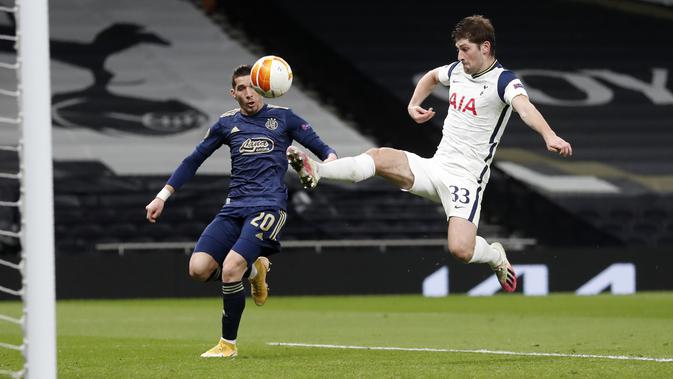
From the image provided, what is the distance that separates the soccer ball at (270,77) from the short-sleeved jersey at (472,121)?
118 centimetres

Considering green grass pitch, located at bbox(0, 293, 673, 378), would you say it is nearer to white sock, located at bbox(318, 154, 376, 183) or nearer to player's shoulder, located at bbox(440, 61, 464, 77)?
white sock, located at bbox(318, 154, 376, 183)

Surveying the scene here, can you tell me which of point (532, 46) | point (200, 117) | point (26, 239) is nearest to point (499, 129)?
point (26, 239)

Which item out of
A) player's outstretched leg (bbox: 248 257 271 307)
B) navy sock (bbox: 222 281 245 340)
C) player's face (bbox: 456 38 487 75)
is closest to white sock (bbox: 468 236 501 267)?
player's face (bbox: 456 38 487 75)

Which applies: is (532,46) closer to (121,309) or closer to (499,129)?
(121,309)

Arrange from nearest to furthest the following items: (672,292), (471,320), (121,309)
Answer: (471,320), (121,309), (672,292)

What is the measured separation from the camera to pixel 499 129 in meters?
8.17

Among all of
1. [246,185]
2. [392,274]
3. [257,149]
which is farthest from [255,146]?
[392,274]

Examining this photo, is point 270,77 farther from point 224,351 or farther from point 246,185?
point 224,351

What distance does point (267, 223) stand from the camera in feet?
25.9

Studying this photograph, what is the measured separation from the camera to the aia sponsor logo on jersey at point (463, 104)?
8.09 meters

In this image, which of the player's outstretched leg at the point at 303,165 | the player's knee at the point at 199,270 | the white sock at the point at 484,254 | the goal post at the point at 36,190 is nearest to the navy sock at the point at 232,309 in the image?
the player's knee at the point at 199,270

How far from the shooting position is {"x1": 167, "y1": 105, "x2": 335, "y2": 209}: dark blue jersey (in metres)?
7.98

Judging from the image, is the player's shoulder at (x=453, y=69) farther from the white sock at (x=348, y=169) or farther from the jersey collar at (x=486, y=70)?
the white sock at (x=348, y=169)

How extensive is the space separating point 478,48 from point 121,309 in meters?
8.73
